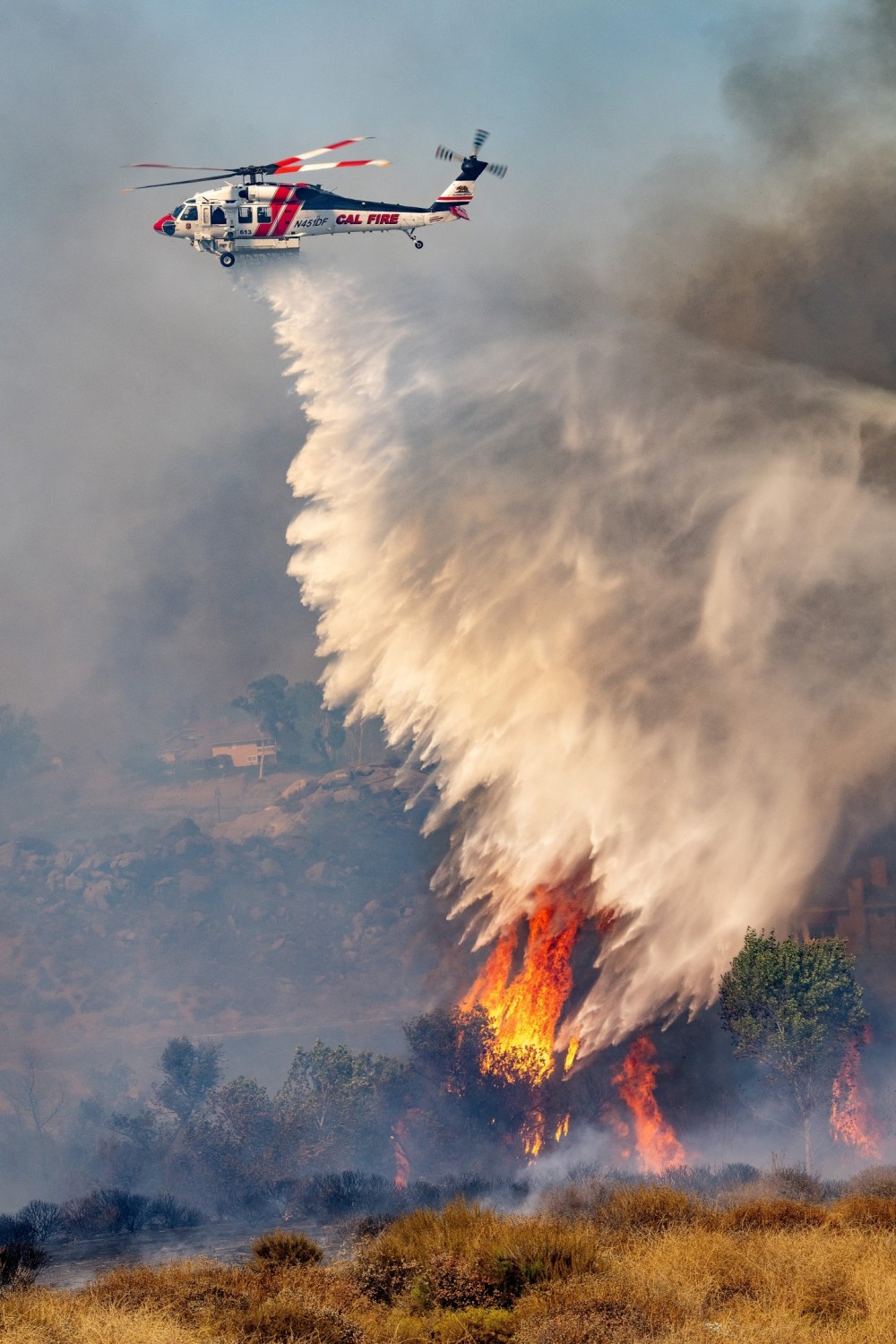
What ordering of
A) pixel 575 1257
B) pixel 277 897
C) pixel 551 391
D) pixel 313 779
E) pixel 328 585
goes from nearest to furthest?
pixel 575 1257 → pixel 328 585 → pixel 551 391 → pixel 277 897 → pixel 313 779

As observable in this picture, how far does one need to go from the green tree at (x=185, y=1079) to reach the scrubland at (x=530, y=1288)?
66.9m

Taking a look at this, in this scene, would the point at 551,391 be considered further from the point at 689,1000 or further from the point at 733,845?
the point at 689,1000

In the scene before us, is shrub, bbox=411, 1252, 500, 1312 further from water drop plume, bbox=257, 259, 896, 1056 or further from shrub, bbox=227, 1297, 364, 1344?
water drop plume, bbox=257, 259, 896, 1056

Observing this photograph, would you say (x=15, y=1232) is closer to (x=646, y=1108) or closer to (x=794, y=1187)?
(x=646, y=1108)

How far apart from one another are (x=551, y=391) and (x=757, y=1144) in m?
44.1

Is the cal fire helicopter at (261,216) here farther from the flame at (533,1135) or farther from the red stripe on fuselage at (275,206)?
the flame at (533,1135)

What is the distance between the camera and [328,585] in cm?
8012

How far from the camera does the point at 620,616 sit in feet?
270

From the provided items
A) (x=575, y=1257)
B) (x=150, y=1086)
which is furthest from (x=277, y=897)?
(x=575, y=1257)

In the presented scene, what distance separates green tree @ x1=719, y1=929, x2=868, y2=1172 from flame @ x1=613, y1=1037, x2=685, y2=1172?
590 centimetres

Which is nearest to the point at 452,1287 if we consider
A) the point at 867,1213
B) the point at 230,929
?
the point at 867,1213

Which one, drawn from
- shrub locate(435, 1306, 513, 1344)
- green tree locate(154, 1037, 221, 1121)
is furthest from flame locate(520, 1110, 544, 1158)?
shrub locate(435, 1306, 513, 1344)

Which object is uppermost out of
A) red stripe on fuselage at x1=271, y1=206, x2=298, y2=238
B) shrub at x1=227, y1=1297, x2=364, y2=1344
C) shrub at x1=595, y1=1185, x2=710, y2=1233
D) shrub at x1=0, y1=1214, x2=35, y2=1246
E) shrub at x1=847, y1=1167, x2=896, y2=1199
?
red stripe on fuselage at x1=271, y1=206, x2=298, y2=238

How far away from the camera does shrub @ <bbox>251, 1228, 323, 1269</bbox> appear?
38250 millimetres
